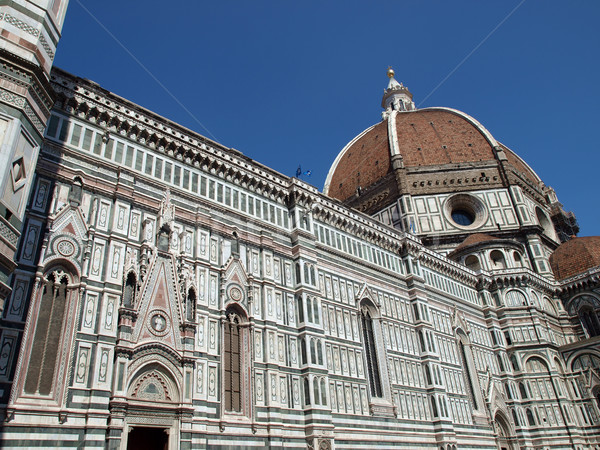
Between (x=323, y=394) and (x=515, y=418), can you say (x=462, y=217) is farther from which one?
(x=323, y=394)

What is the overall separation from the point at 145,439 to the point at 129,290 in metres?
5.36

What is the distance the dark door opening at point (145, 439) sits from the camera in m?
17.4

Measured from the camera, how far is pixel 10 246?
1146cm

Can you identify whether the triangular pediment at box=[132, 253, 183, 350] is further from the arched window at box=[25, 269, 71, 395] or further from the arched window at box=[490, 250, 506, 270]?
the arched window at box=[490, 250, 506, 270]

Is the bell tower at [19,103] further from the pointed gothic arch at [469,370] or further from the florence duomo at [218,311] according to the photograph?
the pointed gothic arch at [469,370]

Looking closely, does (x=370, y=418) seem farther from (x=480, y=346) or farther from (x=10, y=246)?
(x=10, y=246)

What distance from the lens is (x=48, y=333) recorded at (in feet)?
50.2

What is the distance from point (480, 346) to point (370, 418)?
590 inches

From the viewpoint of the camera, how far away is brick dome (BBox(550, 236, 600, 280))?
43469mm

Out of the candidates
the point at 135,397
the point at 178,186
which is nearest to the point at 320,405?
the point at 135,397

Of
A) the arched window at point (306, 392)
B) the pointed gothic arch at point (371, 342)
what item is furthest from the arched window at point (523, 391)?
the arched window at point (306, 392)

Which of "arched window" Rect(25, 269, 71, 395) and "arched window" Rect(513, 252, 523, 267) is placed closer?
"arched window" Rect(25, 269, 71, 395)

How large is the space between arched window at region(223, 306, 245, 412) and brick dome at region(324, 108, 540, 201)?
35.4m

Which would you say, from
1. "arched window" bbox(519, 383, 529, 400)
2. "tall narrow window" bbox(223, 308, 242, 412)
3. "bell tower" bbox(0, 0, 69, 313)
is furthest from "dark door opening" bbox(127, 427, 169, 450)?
"arched window" bbox(519, 383, 529, 400)
